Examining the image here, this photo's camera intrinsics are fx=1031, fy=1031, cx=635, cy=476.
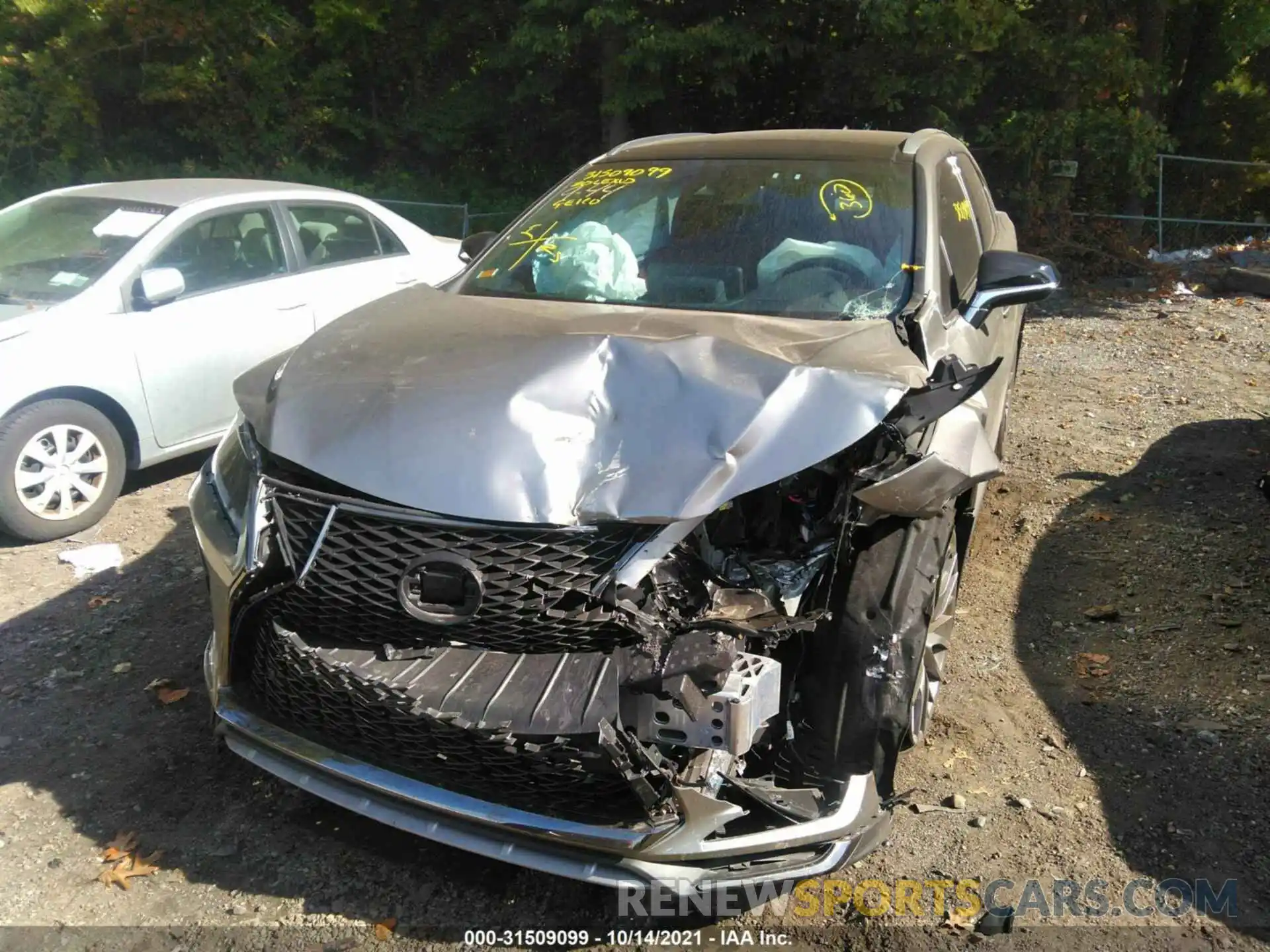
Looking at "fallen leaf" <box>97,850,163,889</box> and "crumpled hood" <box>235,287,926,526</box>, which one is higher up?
"crumpled hood" <box>235,287,926,526</box>

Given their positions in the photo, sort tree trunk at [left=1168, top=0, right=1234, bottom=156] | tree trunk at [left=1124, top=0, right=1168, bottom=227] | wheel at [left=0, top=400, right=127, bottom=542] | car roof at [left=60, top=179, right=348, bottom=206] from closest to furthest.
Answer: wheel at [left=0, top=400, right=127, bottom=542] → car roof at [left=60, top=179, right=348, bottom=206] → tree trunk at [left=1124, top=0, right=1168, bottom=227] → tree trunk at [left=1168, top=0, right=1234, bottom=156]

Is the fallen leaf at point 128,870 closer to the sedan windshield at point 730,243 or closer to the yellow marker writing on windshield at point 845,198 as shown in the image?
the sedan windshield at point 730,243

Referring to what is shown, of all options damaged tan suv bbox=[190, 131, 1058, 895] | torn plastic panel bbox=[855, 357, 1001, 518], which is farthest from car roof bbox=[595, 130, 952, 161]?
torn plastic panel bbox=[855, 357, 1001, 518]

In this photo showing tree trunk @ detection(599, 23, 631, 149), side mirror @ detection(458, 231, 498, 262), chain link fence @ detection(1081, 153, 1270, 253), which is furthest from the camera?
chain link fence @ detection(1081, 153, 1270, 253)

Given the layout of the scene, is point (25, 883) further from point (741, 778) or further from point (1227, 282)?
point (1227, 282)

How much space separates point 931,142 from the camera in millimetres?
4418

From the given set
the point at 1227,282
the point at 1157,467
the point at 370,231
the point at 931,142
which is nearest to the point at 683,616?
the point at 931,142

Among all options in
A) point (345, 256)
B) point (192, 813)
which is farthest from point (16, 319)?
point (192, 813)

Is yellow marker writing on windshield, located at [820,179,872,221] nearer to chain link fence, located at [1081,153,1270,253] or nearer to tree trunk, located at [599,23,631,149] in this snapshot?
tree trunk, located at [599,23,631,149]

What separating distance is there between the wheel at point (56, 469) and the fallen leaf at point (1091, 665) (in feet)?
15.6

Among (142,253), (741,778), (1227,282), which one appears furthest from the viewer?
(1227,282)

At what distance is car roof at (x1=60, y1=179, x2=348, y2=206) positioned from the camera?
5938mm

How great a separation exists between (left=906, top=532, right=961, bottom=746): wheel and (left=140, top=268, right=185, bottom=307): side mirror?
13.9ft

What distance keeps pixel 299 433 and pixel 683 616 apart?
120 cm
